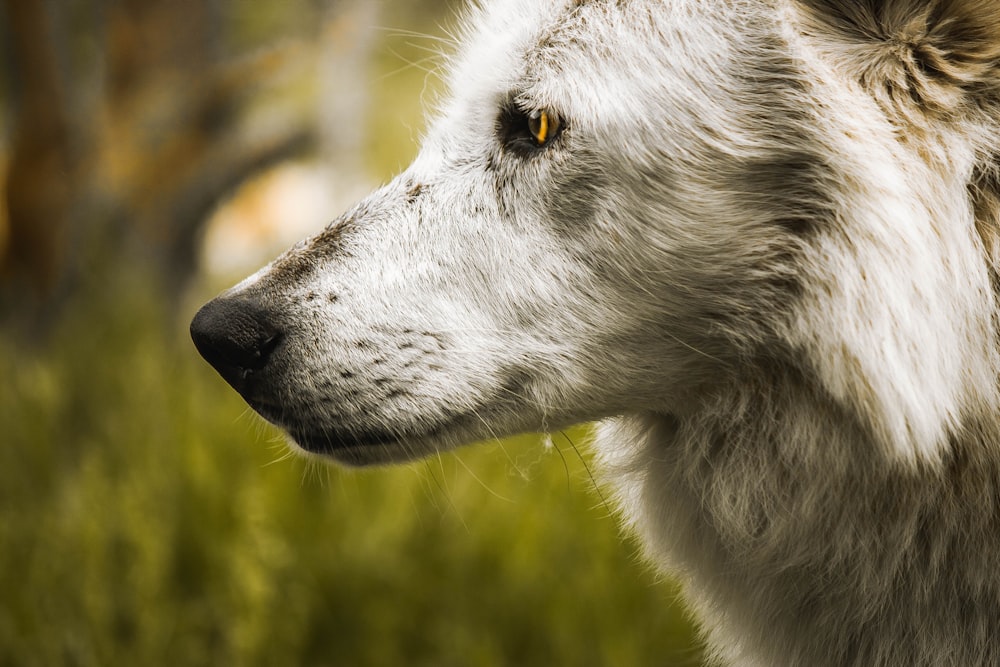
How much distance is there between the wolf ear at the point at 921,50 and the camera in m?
1.57

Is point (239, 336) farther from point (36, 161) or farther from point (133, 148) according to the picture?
point (133, 148)

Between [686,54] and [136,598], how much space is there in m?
2.49

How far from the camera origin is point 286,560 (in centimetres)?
317

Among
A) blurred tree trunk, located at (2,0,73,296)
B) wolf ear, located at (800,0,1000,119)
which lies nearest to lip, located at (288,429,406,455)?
wolf ear, located at (800,0,1000,119)

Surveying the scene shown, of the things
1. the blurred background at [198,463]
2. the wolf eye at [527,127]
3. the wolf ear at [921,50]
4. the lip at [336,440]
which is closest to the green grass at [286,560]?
the blurred background at [198,463]

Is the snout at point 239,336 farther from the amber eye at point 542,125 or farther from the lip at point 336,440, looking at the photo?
the amber eye at point 542,125

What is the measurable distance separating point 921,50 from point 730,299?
0.54 meters

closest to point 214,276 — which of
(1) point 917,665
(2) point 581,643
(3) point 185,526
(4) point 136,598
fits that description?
(3) point 185,526

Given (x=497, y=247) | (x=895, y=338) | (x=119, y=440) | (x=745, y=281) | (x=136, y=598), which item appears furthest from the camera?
(x=119, y=440)

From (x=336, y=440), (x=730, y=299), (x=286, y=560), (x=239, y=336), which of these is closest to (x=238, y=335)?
(x=239, y=336)

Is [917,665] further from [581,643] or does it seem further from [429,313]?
[581,643]

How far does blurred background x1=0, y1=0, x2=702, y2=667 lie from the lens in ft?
10.1

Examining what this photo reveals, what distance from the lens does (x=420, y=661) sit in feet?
10.2

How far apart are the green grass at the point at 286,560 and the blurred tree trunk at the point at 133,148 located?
1117 mm
